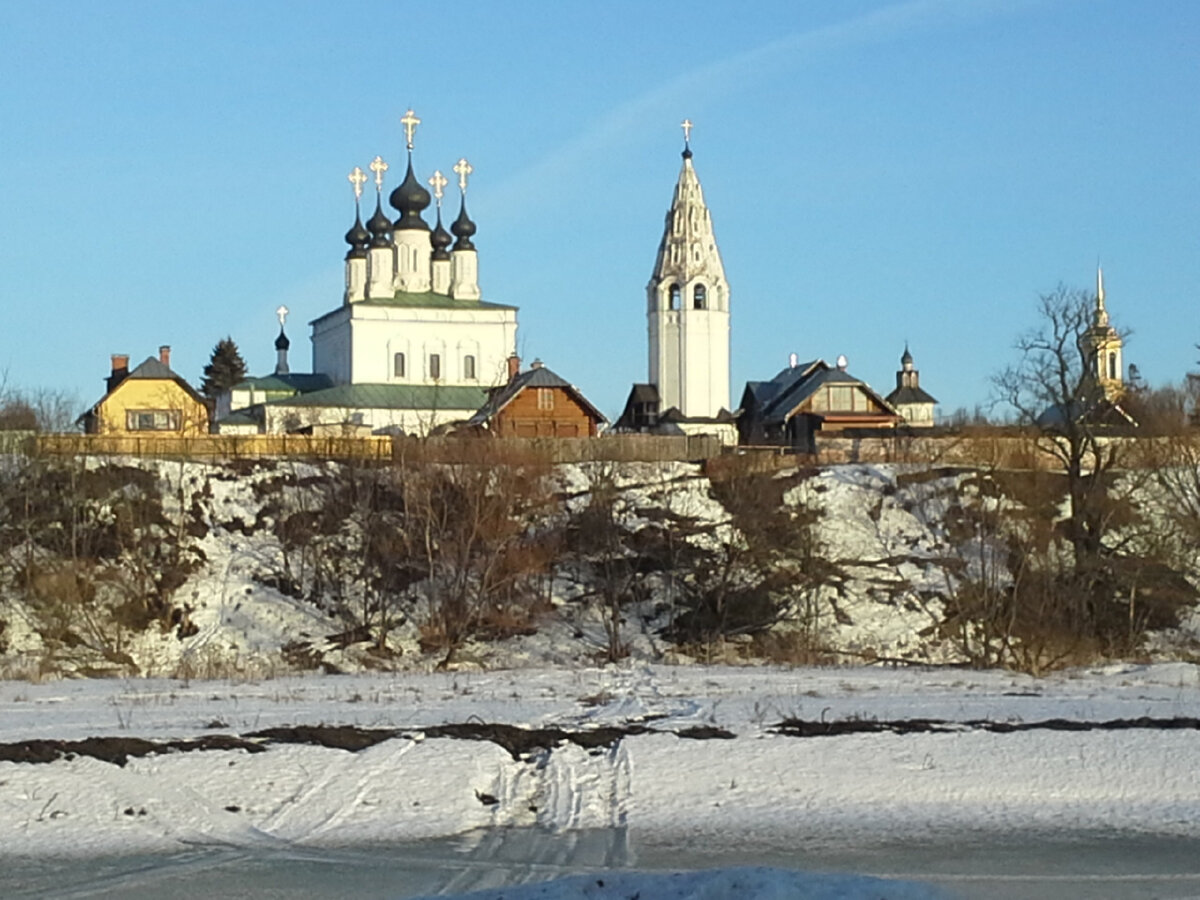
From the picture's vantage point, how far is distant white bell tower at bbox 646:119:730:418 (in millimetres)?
78938

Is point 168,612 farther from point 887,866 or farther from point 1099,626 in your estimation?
point 887,866

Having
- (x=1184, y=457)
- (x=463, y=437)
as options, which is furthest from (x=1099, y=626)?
(x=463, y=437)

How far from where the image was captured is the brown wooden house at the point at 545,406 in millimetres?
57188

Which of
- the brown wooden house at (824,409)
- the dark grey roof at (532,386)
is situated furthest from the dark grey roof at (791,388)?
the dark grey roof at (532,386)

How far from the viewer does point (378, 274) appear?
7212cm

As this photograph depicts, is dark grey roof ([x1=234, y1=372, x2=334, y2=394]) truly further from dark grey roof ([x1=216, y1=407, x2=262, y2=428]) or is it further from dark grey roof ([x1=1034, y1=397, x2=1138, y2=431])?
dark grey roof ([x1=1034, y1=397, x2=1138, y2=431])

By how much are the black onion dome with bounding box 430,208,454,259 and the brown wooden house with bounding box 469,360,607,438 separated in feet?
56.5

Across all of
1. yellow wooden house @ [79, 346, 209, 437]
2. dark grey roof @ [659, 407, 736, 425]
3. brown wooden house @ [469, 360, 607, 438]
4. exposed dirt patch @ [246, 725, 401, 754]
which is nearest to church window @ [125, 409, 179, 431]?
yellow wooden house @ [79, 346, 209, 437]

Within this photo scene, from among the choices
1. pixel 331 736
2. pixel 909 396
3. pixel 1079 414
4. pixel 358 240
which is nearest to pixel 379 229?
pixel 358 240

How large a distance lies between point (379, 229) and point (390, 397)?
9.09 meters

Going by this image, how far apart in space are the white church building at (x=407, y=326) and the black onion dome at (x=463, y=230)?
A: 5 cm

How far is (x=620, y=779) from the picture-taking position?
13852mm

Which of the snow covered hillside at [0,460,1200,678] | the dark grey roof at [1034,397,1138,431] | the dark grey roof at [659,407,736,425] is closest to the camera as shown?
the snow covered hillside at [0,460,1200,678]

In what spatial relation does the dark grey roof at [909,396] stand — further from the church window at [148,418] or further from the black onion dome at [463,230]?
the church window at [148,418]
